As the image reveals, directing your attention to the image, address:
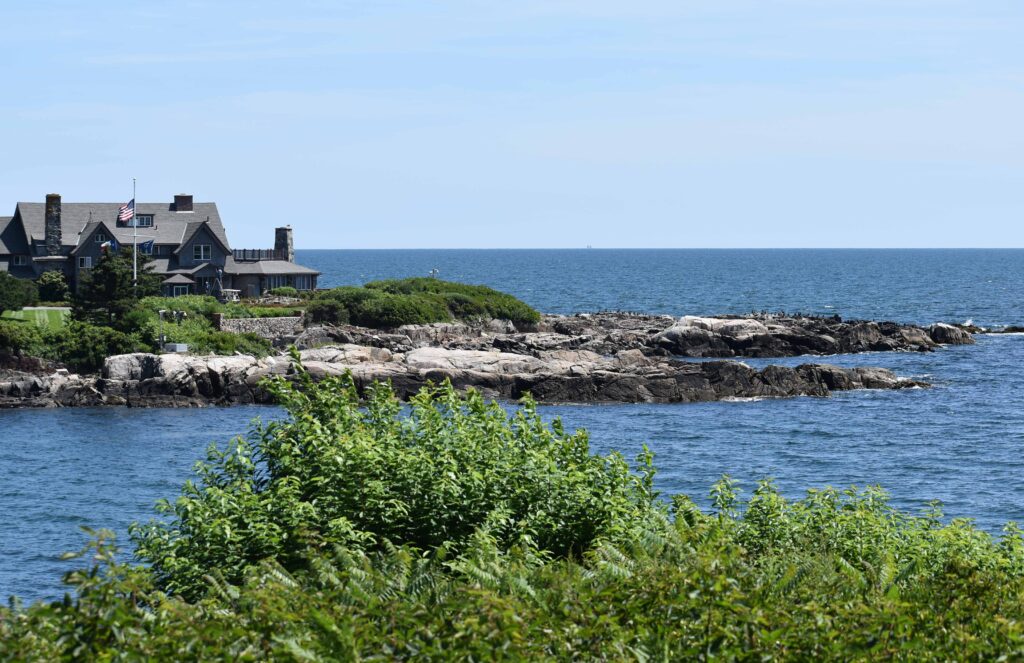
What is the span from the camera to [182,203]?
97000 millimetres

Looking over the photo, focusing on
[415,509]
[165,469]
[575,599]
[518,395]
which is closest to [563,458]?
[415,509]

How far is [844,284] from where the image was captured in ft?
636

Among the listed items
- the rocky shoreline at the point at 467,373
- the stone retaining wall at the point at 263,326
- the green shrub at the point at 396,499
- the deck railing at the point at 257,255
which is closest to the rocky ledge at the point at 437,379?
the rocky shoreline at the point at 467,373

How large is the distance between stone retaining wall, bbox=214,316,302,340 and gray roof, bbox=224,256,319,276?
1561 cm

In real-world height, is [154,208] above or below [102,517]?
above

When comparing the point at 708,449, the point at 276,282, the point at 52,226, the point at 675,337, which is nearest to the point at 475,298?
the point at 675,337

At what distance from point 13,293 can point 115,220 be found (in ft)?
57.5

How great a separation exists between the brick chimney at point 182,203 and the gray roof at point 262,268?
18.3 feet

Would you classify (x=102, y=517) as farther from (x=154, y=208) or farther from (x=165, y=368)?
(x=154, y=208)

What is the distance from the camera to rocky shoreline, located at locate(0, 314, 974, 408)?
6462 centimetres

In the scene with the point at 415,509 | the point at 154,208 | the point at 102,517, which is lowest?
the point at 102,517

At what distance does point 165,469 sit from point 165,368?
63.0 feet

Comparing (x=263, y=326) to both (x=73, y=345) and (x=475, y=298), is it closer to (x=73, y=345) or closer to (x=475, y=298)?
(x=73, y=345)

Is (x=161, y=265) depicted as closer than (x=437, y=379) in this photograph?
No
